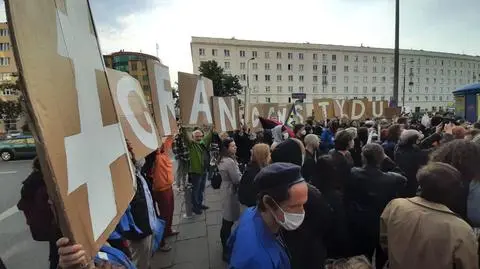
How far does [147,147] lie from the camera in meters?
3.08

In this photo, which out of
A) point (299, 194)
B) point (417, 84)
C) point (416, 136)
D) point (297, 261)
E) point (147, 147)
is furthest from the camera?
point (417, 84)

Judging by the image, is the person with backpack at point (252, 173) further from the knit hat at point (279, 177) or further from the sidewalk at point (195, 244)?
the knit hat at point (279, 177)

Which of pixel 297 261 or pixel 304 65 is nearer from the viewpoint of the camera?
pixel 297 261

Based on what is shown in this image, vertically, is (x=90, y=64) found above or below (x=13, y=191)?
above

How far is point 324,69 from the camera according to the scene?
8344 cm

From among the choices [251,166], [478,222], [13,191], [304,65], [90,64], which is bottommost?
[13,191]

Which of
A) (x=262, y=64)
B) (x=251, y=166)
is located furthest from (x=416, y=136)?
(x=262, y=64)

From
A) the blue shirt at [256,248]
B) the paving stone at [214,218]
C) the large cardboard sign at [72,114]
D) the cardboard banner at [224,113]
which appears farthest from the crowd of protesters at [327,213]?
the cardboard banner at [224,113]

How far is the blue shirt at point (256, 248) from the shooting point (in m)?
1.37

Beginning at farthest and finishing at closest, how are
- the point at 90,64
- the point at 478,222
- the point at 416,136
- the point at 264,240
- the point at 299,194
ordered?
1. the point at 416,136
2. the point at 478,222
3. the point at 299,194
4. the point at 264,240
5. the point at 90,64

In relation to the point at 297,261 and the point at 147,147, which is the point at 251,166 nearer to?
the point at 147,147

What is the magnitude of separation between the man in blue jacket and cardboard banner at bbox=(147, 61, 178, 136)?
2.52 m

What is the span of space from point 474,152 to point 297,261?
181 centimetres

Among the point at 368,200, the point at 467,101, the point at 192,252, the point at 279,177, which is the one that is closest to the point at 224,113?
the point at 192,252
